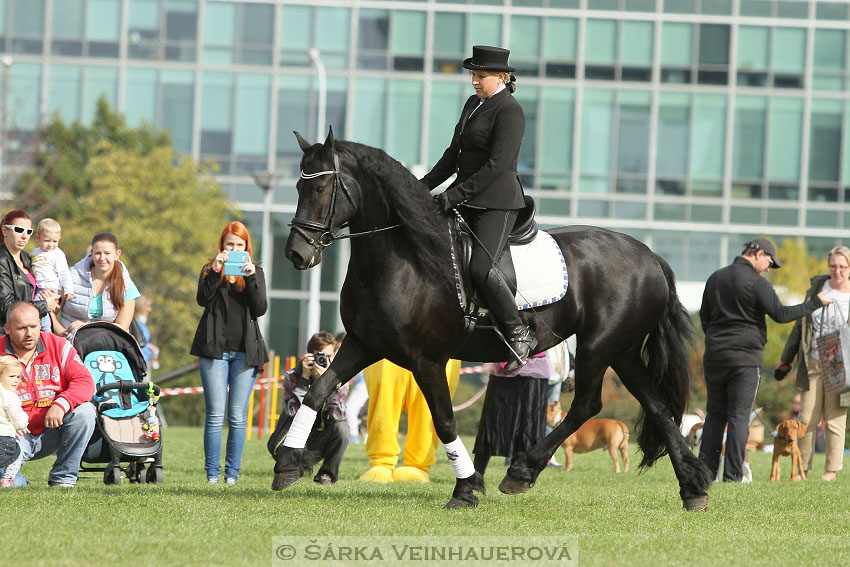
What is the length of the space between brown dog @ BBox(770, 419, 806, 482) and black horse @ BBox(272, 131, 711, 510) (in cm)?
522

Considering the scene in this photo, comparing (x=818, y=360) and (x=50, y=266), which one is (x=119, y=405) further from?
(x=818, y=360)

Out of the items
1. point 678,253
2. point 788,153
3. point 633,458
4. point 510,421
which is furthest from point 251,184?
point 510,421

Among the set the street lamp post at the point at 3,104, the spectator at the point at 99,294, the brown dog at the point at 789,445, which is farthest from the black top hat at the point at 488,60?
the street lamp post at the point at 3,104

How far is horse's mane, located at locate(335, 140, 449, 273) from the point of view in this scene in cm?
802

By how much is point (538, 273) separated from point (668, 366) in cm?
154

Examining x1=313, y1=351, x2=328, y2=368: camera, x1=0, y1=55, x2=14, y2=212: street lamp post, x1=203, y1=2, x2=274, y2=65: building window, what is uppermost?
x1=203, y1=2, x2=274, y2=65: building window

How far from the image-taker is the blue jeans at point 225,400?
11023 mm

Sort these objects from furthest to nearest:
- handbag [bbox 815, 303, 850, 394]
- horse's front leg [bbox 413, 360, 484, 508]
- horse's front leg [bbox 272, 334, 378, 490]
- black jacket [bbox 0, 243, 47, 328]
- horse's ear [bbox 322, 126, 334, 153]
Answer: handbag [bbox 815, 303, 850, 394], black jacket [bbox 0, 243, 47, 328], horse's front leg [bbox 413, 360, 484, 508], horse's front leg [bbox 272, 334, 378, 490], horse's ear [bbox 322, 126, 334, 153]

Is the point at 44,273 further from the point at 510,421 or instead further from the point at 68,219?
Answer: the point at 68,219

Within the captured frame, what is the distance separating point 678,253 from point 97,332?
1194 inches

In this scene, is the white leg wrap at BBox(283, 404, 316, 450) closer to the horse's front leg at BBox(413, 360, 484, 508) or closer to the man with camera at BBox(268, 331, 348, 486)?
the horse's front leg at BBox(413, 360, 484, 508)

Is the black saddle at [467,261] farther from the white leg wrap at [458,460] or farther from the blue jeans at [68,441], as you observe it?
the blue jeans at [68,441]

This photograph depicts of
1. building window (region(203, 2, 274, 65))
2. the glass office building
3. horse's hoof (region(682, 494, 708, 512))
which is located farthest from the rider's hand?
building window (region(203, 2, 274, 65))

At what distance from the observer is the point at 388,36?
39312 mm
